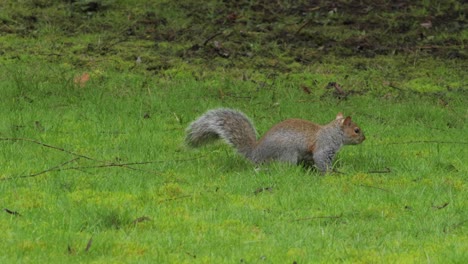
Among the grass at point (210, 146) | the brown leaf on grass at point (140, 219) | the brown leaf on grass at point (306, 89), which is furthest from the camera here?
the brown leaf on grass at point (306, 89)

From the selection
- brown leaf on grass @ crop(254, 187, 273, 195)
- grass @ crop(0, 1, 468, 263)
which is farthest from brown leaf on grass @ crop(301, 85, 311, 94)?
brown leaf on grass @ crop(254, 187, 273, 195)

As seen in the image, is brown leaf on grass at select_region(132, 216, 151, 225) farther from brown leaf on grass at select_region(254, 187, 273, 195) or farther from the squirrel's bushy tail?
the squirrel's bushy tail

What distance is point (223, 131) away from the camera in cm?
820

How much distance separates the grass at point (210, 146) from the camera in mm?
5699

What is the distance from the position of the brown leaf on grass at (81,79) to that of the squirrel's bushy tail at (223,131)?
11.5ft

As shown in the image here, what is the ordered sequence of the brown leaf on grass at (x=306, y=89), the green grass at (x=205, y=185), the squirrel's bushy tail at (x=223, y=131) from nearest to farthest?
the green grass at (x=205, y=185) → the squirrel's bushy tail at (x=223, y=131) → the brown leaf on grass at (x=306, y=89)

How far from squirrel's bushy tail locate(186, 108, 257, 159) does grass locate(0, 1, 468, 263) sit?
169mm

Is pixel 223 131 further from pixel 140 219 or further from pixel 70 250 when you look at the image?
pixel 70 250

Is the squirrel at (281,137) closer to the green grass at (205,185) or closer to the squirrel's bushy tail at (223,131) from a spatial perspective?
the squirrel's bushy tail at (223,131)

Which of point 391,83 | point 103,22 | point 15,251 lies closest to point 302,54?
point 391,83

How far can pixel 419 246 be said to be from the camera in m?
5.66

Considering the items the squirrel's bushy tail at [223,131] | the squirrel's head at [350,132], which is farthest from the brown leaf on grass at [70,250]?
the squirrel's head at [350,132]

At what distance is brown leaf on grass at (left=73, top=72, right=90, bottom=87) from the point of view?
37.4 ft

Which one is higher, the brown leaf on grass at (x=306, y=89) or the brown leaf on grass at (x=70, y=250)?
the brown leaf on grass at (x=70, y=250)
